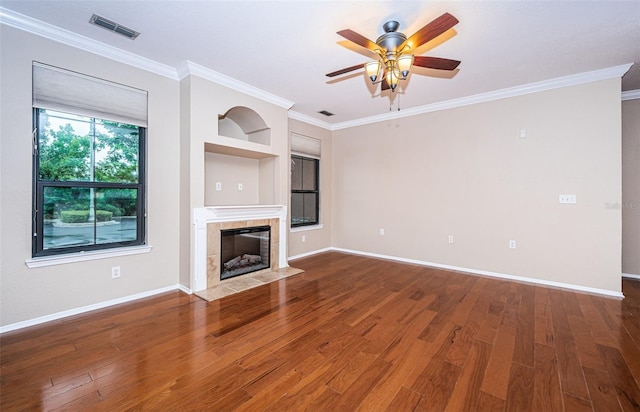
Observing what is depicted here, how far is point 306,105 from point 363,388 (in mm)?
4118

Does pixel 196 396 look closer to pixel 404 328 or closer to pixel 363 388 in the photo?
pixel 363 388

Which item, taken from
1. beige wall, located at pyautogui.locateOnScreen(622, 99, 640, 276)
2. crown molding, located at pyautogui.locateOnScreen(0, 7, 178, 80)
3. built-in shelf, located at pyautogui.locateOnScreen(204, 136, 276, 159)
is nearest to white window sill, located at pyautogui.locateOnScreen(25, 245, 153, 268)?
built-in shelf, located at pyautogui.locateOnScreen(204, 136, 276, 159)

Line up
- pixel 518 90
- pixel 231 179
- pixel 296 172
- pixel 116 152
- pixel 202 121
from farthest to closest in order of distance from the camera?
pixel 296 172, pixel 231 179, pixel 518 90, pixel 202 121, pixel 116 152

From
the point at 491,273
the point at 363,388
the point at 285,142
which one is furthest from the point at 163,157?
the point at 491,273

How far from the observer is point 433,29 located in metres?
1.96

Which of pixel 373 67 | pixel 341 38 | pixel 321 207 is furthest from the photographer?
pixel 321 207

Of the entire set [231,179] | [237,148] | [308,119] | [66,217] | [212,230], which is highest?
[308,119]

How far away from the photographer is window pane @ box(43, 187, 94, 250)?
8.61 feet

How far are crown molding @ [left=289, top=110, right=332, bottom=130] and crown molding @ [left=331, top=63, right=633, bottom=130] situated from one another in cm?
94

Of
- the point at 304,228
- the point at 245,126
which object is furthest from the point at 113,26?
the point at 304,228

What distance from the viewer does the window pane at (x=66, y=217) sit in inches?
103

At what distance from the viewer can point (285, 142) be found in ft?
14.6

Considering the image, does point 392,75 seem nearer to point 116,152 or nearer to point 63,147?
point 116,152

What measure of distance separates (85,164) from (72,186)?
10.4 inches
